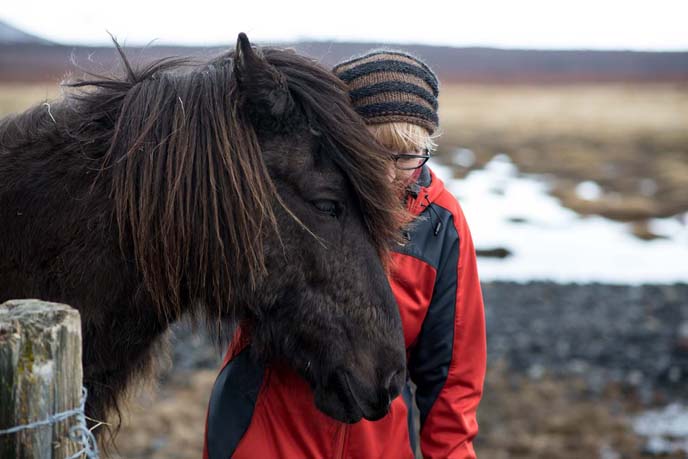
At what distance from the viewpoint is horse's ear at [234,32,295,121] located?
Answer: 6.41 feet

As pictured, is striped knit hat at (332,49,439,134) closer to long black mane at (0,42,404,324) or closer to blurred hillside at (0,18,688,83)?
long black mane at (0,42,404,324)

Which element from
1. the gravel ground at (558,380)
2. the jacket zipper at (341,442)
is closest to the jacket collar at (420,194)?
the jacket zipper at (341,442)

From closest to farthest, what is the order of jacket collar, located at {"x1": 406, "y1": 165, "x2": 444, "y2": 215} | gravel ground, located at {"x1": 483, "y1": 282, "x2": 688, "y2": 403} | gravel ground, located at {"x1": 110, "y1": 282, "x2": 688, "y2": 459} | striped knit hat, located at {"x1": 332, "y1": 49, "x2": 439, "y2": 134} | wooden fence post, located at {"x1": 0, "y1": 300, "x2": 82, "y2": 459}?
wooden fence post, located at {"x1": 0, "y1": 300, "x2": 82, "y2": 459}
striped knit hat, located at {"x1": 332, "y1": 49, "x2": 439, "y2": 134}
jacket collar, located at {"x1": 406, "y1": 165, "x2": 444, "y2": 215}
gravel ground, located at {"x1": 110, "y1": 282, "x2": 688, "y2": 459}
gravel ground, located at {"x1": 483, "y1": 282, "x2": 688, "y2": 403}

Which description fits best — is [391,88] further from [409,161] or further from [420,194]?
[420,194]

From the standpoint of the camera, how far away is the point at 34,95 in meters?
31.1

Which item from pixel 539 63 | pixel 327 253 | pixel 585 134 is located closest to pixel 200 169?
pixel 327 253

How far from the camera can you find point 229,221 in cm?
200

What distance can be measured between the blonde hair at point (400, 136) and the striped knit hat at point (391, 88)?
24 mm

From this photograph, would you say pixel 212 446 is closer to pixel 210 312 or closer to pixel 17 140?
pixel 210 312

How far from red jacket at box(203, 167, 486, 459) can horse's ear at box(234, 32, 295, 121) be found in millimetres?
576

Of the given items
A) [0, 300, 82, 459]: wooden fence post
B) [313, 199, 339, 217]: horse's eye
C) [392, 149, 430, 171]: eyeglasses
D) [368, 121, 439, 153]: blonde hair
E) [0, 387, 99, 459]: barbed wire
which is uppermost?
[368, 121, 439, 153]: blonde hair

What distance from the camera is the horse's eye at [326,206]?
6.71 feet

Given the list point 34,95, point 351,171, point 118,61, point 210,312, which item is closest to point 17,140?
point 118,61

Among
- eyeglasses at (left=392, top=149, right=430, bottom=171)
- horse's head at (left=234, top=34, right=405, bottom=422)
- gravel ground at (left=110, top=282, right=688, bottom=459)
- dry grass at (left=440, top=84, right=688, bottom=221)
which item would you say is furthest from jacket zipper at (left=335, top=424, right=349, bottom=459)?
dry grass at (left=440, top=84, right=688, bottom=221)
